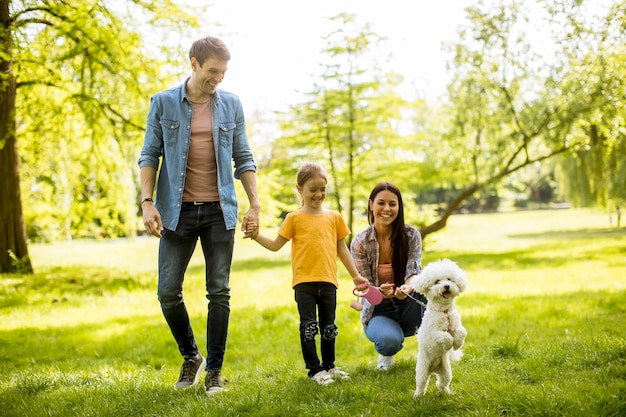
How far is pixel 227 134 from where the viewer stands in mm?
4102

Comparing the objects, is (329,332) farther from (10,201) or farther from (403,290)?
(10,201)

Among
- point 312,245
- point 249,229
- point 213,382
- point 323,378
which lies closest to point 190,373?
point 213,382

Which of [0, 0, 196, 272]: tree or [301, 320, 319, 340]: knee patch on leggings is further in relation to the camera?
[0, 0, 196, 272]: tree

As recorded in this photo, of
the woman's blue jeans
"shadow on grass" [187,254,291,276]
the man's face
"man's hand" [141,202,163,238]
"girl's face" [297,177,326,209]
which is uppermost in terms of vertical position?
the man's face

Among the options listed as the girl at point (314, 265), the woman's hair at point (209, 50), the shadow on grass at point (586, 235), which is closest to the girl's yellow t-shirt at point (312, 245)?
the girl at point (314, 265)

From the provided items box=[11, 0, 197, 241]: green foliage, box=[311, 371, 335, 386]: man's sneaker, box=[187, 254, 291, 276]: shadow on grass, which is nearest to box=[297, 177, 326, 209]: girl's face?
box=[311, 371, 335, 386]: man's sneaker

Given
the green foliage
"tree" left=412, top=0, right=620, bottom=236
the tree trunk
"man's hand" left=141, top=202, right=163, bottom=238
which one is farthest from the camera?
"tree" left=412, top=0, right=620, bottom=236

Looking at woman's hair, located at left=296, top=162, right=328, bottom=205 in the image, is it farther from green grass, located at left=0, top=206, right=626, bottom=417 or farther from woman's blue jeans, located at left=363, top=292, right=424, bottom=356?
green grass, located at left=0, top=206, right=626, bottom=417

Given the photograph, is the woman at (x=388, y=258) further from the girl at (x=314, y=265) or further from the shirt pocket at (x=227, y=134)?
the shirt pocket at (x=227, y=134)

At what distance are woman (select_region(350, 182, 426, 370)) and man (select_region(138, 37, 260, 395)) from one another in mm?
1049

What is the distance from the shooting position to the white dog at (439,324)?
3457 millimetres

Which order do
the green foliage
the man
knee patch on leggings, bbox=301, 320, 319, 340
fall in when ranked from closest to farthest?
the man
knee patch on leggings, bbox=301, 320, 319, 340
the green foliage

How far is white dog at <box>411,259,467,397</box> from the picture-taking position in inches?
136

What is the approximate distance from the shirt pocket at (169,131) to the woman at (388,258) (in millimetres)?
1628
